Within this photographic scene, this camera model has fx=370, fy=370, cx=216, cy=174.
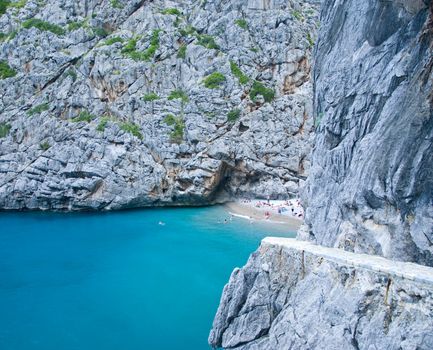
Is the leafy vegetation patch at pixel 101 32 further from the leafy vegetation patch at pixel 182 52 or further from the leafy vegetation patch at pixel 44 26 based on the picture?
the leafy vegetation patch at pixel 182 52

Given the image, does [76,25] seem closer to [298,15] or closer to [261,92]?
[261,92]

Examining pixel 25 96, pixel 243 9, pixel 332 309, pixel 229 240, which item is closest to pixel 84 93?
pixel 25 96

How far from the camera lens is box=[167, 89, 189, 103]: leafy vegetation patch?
1891 inches

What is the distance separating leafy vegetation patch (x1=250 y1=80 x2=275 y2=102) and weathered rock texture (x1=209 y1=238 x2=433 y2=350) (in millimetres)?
35198

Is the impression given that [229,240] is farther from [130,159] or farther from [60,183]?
[60,183]

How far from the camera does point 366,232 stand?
46.2 ft

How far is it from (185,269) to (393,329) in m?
17.9

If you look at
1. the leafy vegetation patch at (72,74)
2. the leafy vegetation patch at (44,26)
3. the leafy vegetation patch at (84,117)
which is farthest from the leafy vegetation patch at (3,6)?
the leafy vegetation patch at (84,117)

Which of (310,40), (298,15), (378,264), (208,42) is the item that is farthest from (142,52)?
(378,264)

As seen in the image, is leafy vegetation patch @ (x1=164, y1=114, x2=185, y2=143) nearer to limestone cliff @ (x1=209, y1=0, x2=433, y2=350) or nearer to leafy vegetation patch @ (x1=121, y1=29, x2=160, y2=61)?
leafy vegetation patch @ (x1=121, y1=29, x2=160, y2=61)

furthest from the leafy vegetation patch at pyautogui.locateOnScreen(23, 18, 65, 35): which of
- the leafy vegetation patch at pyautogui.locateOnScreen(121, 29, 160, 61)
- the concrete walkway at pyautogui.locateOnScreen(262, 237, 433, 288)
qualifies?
the concrete walkway at pyautogui.locateOnScreen(262, 237, 433, 288)

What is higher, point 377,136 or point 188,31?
point 188,31

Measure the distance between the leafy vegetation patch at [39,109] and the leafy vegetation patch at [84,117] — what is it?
4.19 m

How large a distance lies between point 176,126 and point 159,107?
Answer: 137 inches
